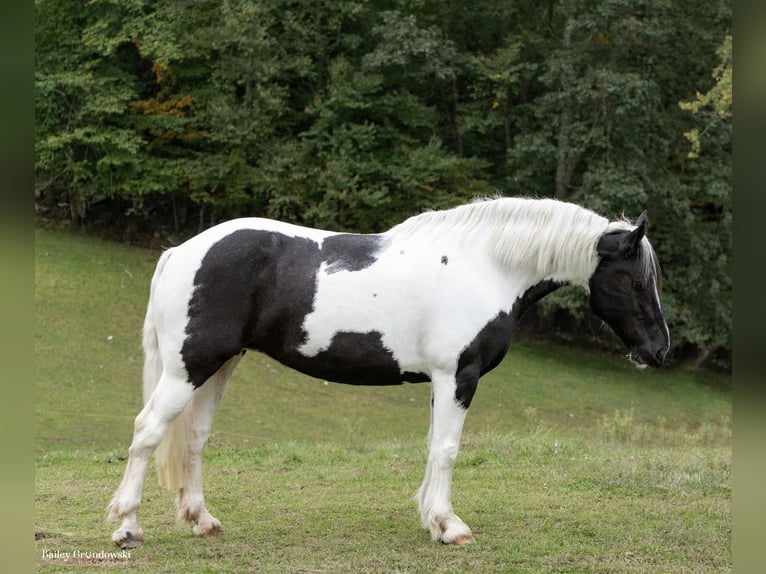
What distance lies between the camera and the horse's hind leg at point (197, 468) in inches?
206

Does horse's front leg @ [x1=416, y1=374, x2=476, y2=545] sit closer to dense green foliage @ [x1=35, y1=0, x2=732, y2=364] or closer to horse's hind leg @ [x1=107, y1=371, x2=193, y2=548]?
horse's hind leg @ [x1=107, y1=371, x2=193, y2=548]

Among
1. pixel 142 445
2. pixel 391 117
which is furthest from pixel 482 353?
pixel 391 117

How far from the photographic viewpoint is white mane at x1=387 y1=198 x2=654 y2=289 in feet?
17.1

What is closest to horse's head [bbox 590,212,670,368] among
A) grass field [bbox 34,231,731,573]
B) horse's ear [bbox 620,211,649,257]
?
horse's ear [bbox 620,211,649,257]

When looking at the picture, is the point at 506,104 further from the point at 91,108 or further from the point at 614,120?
the point at 91,108

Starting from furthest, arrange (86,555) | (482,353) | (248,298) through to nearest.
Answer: (482,353)
(248,298)
(86,555)

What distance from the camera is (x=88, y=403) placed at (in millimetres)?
15188

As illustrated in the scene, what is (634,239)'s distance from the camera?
5121mm

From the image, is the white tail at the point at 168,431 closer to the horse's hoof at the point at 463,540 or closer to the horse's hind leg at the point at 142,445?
Result: the horse's hind leg at the point at 142,445

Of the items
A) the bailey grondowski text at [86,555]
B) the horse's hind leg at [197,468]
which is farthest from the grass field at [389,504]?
the horse's hind leg at [197,468]

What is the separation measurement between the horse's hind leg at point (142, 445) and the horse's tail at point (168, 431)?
207mm

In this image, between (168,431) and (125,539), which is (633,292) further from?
(125,539)

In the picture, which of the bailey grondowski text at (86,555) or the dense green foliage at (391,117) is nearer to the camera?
the bailey grondowski text at (86,555)

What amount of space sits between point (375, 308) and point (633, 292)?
1552mm
